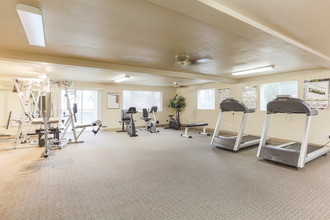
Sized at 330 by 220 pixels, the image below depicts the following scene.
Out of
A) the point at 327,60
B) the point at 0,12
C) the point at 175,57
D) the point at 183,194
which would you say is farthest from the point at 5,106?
the point at 327,60

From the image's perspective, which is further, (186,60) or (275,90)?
(275,90)

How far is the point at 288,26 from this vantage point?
2281 millimetres

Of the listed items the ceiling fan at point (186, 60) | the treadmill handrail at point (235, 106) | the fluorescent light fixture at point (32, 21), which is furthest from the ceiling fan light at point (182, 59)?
the fluorescent light fixture at point (32, 21)

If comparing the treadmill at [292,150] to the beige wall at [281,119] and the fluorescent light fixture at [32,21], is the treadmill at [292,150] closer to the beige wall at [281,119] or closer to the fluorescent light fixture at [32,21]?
the beige wall at [281,119]

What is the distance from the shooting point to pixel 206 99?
8.39 meters

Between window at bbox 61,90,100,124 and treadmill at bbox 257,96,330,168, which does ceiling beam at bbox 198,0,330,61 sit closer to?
treadmill at bbox 257,96,330,168

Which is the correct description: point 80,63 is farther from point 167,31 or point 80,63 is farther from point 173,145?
point 173,145

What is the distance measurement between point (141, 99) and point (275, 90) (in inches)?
237

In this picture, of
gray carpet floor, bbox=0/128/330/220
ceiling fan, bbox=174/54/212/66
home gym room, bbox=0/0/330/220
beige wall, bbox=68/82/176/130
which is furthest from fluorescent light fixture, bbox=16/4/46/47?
beige wall, bbox=68/82/176/130

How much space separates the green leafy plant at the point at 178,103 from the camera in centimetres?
895

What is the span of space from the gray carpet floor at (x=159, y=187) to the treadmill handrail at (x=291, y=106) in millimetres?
1109

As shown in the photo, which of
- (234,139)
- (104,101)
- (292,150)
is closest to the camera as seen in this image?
(292,150)

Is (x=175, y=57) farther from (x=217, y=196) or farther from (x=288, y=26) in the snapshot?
(x=217, y=196)

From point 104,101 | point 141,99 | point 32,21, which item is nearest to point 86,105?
point 104,101
